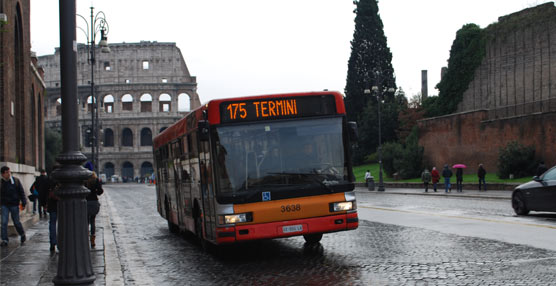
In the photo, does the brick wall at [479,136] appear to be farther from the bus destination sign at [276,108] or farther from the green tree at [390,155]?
the bus destination sign at [276,108]

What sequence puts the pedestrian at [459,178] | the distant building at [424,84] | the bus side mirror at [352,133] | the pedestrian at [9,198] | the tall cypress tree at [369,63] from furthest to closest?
the distant building at [424,84] → the tall cypress tree at [369,63] → the pedestrian at [459,178] → the pedestrian at [9,198] → the bus side mirror at [352,133]

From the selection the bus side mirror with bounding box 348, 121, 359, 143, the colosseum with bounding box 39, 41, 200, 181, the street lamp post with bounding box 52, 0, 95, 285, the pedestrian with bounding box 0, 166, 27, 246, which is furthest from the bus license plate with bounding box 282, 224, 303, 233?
the colosseum with bounding box 39, 41, 200, 181

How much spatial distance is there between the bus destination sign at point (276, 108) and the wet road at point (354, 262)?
7.36 feet

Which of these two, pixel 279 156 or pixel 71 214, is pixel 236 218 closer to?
pixel 279 156

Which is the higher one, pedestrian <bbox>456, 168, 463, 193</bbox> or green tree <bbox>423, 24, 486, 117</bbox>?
green tree <bbox>423, 24, 486, 117</bbox>

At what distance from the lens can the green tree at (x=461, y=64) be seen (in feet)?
166

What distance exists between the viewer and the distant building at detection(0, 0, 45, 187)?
16.2 metres

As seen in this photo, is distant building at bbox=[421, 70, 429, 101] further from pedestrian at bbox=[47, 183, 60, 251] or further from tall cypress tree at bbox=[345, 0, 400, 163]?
pedestrian at bbox=[47, 183, 60, 251]

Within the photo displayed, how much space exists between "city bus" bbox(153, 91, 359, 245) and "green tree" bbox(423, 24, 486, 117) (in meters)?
42.7

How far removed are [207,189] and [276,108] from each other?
5.54 ft

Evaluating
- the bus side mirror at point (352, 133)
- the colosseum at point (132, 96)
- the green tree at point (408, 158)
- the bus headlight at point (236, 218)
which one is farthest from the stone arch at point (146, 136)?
the bus headlight at point (236, 218)

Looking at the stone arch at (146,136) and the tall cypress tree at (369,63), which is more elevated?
the tall cypress tree at (369,63)

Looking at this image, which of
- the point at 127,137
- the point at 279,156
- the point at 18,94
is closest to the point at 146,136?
the point at 127,137

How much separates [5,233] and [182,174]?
3702 millimetres
